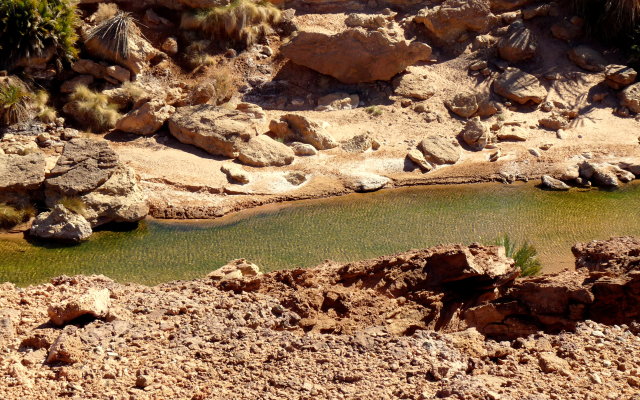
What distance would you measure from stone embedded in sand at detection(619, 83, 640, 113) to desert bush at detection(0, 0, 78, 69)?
14.0m

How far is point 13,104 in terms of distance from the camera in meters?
15.0

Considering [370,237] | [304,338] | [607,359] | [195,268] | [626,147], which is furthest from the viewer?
[626,147]

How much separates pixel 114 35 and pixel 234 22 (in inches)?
132

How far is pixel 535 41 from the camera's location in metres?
19.6

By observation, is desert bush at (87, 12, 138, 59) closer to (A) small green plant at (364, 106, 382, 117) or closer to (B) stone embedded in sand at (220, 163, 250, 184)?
(B) stone embedded in sand at (220, 163, 250, 184)

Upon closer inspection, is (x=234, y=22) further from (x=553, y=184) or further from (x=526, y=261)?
(x=526, y=261)

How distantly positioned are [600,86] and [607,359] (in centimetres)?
1415

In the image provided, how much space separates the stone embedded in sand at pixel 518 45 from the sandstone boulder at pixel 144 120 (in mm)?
9663

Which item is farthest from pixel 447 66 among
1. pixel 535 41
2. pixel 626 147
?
pixel 626 147

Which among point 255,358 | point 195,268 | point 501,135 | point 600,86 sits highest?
point 600,86

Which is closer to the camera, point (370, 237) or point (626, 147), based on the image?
point (370, 237)

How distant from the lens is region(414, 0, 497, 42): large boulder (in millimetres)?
19891

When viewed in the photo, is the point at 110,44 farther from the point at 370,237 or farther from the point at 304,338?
the point at 304,338

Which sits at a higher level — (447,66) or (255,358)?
(447,66)
